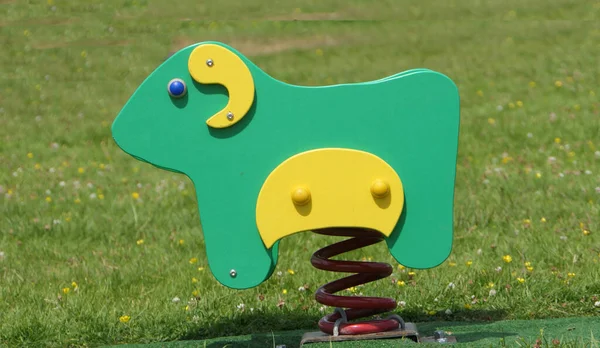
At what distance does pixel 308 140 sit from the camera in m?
3.63

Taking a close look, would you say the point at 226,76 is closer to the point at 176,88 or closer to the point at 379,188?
the point at 176,88

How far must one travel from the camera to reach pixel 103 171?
816 cm

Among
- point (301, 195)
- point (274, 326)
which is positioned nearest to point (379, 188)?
point (301, 195)

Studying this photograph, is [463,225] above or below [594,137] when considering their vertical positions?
below

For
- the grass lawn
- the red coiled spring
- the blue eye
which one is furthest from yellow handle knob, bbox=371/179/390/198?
the grass lawn

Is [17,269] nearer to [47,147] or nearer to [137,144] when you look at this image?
[137,144]

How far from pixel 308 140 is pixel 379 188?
36cm

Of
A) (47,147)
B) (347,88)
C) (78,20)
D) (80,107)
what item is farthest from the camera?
(78,20)

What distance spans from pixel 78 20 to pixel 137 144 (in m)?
9.97

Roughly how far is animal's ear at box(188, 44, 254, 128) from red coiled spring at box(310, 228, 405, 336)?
2.12 feet

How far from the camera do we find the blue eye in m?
3.56

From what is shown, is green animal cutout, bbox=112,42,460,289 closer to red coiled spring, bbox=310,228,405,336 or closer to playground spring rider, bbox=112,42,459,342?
playground spring rider, bbox=112,42,459,342

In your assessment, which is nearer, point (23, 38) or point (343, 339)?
point (343, 339)

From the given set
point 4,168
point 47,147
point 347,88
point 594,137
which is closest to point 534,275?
point 347,88
